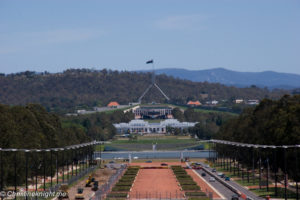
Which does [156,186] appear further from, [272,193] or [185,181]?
[272,193]

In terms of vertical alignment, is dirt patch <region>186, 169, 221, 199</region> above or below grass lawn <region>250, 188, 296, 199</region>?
below

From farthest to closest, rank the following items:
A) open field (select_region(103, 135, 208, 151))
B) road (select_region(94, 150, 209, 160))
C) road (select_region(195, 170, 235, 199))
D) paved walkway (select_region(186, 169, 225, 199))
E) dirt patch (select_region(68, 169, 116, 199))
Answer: open field (select_region(103, 135, 208, 151))
road (select_region(94, 150, 209, 160))
dirt patch (select_region(68, 169, 116, 199))
road (select_region(195, 170, 235, 199))
paved walkway (select_region(186, 169, 225, 199))

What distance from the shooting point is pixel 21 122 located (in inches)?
3782

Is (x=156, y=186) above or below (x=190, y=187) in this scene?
below

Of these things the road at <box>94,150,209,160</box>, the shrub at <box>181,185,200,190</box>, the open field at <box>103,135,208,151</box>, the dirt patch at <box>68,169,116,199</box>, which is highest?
the shrub at <box>181,185,200,190</box>

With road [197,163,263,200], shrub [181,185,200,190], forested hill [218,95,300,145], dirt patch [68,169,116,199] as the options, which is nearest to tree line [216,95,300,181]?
forested hill [218,95,300,145]

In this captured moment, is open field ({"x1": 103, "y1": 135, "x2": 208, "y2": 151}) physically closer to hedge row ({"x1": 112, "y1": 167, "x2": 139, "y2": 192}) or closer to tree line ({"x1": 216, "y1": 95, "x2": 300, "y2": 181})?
tree line ({"x1": 216, "y1": 95, "x2": 300, "y2": 181})

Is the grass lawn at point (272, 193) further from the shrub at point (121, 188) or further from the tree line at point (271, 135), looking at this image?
the shrub at point (121, 188)

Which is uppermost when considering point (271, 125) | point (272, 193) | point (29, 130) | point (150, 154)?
point (271, 125)

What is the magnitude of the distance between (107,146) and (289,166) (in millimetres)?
100902

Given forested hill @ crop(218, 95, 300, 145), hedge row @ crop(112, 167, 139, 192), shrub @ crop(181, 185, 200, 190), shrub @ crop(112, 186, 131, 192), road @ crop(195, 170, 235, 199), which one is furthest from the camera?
forested hill @ crop(218, 95, 300, 145)

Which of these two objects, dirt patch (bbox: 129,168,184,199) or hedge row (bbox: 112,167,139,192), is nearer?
dirt patch (bbox: 129,168,184,199)

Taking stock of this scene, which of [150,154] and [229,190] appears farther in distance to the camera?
[150,154]

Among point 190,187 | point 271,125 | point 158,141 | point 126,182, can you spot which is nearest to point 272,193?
point 190,187
